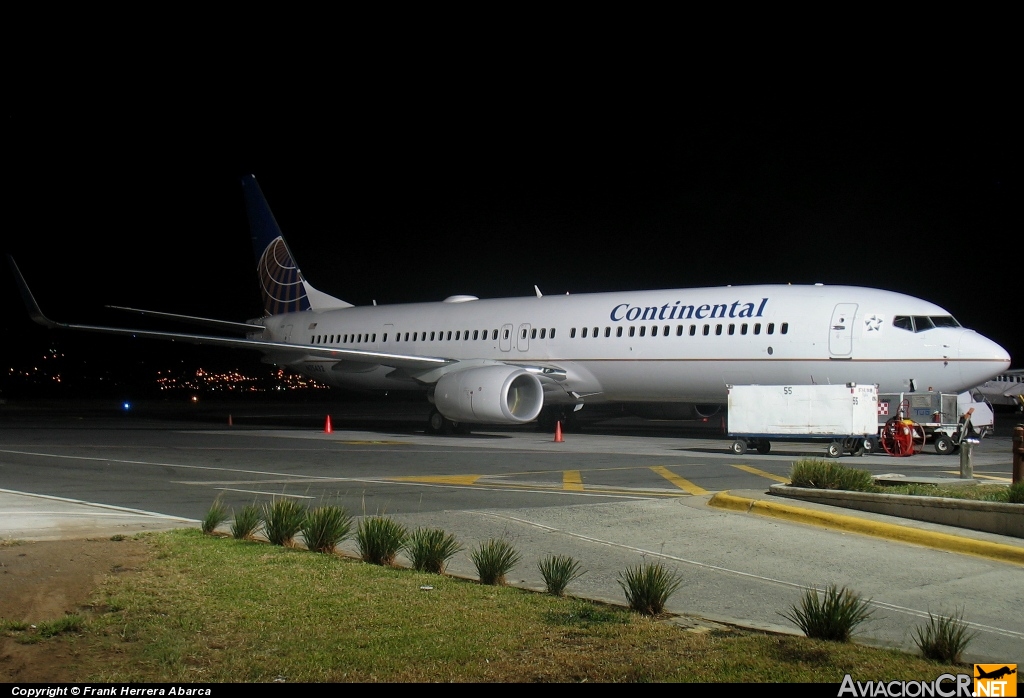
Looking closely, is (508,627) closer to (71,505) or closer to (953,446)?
(71,505)

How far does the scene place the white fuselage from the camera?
20.2 m

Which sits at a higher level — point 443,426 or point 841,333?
point 841,333

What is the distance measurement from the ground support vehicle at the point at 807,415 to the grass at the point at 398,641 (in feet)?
42.8

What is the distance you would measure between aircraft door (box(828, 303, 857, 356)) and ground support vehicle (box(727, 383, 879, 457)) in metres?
2.48

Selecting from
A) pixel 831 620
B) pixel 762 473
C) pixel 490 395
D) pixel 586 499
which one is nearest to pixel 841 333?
pixel 762 473

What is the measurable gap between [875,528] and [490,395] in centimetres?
1474

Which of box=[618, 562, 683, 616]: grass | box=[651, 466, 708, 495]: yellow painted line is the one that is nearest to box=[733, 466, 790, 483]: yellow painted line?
box=[651, 466, 708, 495]: yellow painted line

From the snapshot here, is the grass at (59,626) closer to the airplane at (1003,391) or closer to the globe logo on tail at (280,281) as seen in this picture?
the globe logo on tail at (280,281)

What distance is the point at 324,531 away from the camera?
761 cm

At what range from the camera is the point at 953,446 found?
1900cm

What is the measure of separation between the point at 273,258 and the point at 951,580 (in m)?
30.7

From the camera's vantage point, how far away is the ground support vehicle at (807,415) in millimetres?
17844

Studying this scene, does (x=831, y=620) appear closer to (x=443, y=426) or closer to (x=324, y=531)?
(x=324, y=531)

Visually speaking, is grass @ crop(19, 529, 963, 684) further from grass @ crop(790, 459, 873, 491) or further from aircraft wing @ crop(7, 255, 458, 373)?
aircraft wing @ crop(7, 255, 458, 373)
